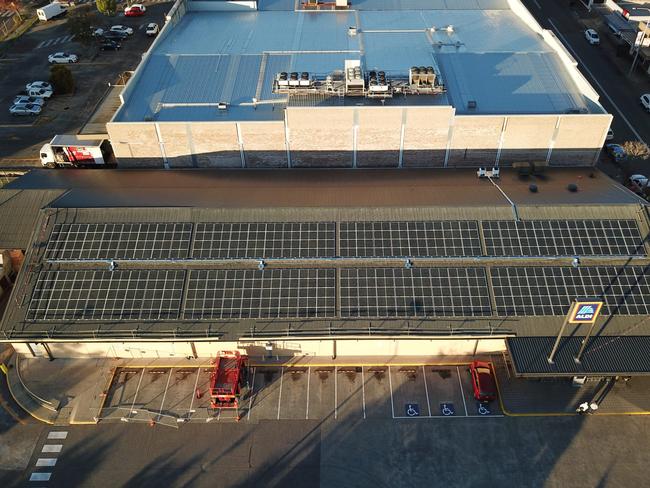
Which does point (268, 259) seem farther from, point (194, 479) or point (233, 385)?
point (194, 479)

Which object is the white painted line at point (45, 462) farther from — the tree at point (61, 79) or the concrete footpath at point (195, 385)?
the tree at point (61, 79)

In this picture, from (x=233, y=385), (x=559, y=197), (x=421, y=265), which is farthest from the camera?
(x=559, y=197)

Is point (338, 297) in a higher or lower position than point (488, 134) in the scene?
lower

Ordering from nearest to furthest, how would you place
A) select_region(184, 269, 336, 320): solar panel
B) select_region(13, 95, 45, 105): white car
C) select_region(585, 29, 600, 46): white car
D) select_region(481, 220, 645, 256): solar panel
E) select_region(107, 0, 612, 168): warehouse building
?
select_region(184, 269, 336, 320): solar panel
select_region(481, 220, 645, 256): solar panel
select_region(107, 0, 612, 168): warehouse building
select_region(13, 95, 45, 105): white car
select_region(585, 29, 600, 46): white car

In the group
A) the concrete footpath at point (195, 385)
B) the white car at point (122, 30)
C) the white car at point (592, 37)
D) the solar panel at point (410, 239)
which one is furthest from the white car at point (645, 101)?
the white car at point (122, 30)

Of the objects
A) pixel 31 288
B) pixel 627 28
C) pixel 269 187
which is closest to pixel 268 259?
pixel 269 187

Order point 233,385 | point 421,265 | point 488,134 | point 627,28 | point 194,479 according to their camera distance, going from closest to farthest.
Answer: point 194,479 < point 233,385 < point 421,265 < point 488,134 < point 627,28

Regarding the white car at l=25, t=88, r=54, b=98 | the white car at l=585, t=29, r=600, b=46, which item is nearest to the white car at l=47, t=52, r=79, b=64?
the white car at l=25, t=88, r=54, b=98

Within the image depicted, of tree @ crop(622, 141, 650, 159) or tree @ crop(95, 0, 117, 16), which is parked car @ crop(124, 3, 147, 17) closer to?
tree @ crop(95, 0, 117, 16)
